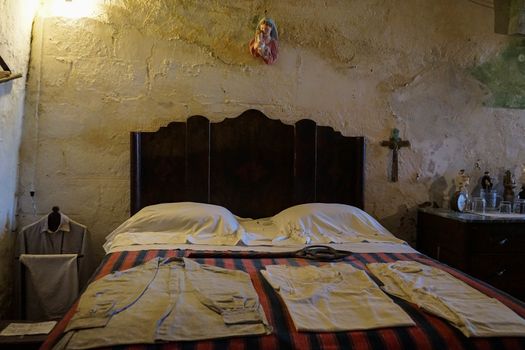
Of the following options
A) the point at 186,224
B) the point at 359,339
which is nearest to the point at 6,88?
the point at 186,224

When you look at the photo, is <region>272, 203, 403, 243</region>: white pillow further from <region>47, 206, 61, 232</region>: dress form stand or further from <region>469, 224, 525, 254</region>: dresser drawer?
<region>47, 206, 61, 232</region>: dress form stand

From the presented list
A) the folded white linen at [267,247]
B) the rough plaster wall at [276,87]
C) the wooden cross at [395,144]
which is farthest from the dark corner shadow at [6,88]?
the wooden cross at [395,144]

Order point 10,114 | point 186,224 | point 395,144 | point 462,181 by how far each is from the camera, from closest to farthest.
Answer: point 186,224 < point 10,114 < point 462,181 < point 395,144

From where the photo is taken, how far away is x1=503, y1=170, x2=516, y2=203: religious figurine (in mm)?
3236

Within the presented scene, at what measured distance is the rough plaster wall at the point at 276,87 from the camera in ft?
9.50

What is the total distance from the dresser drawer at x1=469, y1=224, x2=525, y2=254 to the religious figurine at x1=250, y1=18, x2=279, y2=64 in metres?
1.77

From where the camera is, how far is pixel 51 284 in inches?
100.0

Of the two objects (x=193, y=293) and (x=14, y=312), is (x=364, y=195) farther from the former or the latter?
(x=14, y=312)

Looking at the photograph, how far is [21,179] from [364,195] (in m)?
2.42

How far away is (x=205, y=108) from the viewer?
3037 mm

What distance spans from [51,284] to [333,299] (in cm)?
186

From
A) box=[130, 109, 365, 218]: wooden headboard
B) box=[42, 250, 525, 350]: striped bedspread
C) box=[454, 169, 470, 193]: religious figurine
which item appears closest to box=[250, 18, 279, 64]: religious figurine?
box=[130, 109, 365, 218]: wooden headboard

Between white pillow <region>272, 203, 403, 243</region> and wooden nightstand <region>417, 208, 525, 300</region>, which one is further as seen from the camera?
wooden nightstand <region>417, 208, 525, 300</region>

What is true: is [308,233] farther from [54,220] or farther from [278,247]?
[54,220]
